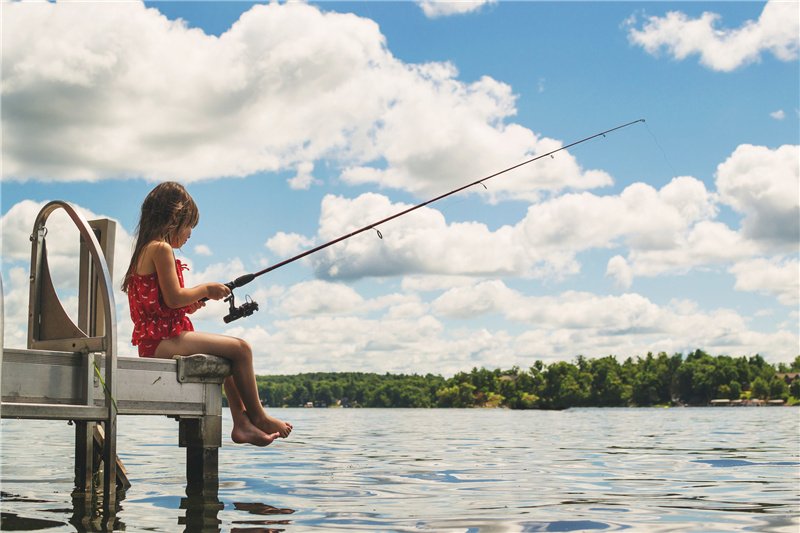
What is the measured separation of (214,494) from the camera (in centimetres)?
585

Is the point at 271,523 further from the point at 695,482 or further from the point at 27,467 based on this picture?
the point at 27,467

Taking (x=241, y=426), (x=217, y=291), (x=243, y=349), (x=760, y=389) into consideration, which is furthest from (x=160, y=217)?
(x=760, y=389)

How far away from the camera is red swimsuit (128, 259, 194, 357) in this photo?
554cm

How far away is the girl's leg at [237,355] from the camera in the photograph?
5.73 meters

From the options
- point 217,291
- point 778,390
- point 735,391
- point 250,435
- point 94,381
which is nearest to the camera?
point 94,381

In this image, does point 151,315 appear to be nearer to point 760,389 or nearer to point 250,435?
point 250,435

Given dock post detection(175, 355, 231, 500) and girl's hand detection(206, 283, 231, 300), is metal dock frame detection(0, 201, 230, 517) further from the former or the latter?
girl's hand detection(206, 283, 231, 300)

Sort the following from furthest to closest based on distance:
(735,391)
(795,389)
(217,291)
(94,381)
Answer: (735,391)
(795,389)
(217,291)
(94,381)

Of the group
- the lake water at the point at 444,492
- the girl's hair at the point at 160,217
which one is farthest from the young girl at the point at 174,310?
the lake water at the point at 444,492

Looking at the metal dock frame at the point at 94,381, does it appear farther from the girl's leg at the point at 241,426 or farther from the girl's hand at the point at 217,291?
the girl's hand at the point at 217,291

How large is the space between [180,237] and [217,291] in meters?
0.53

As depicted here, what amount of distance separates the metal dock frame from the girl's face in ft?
1.83

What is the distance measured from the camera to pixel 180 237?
5816mm

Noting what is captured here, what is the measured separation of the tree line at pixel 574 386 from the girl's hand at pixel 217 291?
439ft
